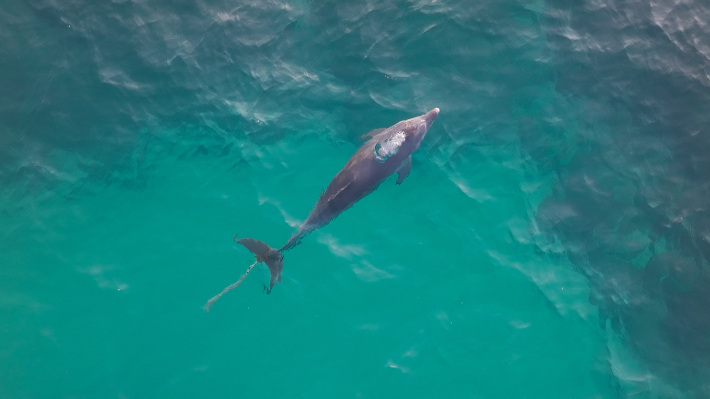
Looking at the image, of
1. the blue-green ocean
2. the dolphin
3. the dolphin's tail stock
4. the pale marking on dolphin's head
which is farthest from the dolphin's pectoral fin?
the dolphin's tail stock

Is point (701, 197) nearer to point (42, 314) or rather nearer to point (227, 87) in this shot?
point (227, 87)

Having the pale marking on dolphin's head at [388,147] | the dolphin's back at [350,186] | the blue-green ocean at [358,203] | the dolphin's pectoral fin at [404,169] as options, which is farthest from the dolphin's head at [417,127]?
the dolphin's back at [350,186]

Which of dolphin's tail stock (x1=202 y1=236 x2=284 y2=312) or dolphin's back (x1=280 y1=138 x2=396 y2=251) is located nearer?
dolphin's back (x1=280 y1=138 x2=396 y2=251)

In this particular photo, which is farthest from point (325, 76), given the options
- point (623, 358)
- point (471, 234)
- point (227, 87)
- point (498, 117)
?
point (623, 358)

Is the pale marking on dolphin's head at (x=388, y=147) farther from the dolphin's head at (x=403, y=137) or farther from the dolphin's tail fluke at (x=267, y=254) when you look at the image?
the dolphin's tail fluke at (x=267, y=254)

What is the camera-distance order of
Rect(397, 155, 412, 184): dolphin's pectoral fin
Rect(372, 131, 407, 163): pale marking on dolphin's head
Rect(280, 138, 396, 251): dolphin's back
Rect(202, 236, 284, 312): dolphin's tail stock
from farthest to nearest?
Rect(397, 155, 412, 184): dolphin's pectoral fin → Rect(202, 236, 284, 312): dolphin's tail stock → Rect(372, 131, 407, 163): pale marking on dolphin's head → Rect(280, 138, 396, 251): dolphin's back

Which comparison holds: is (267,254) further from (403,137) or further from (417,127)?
(417,127)

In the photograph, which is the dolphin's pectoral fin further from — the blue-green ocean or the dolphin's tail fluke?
the dolphin's tail fluke
